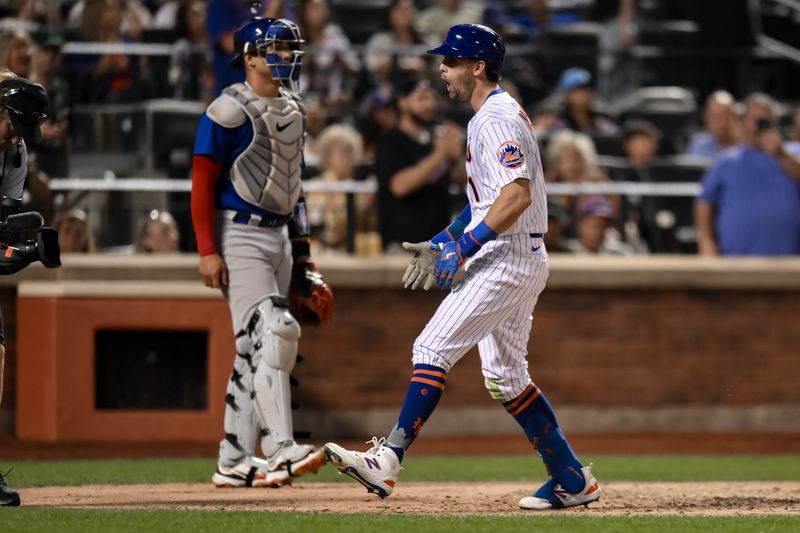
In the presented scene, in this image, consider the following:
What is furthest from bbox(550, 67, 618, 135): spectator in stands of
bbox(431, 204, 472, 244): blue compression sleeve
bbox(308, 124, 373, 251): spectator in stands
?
bbox(431, 204, 472, 244): blue compression sleeve

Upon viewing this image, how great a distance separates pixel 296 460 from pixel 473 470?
2008 millimetres

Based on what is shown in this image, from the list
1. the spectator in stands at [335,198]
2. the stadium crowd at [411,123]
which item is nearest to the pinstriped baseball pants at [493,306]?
the stadium crowd at [411,123]

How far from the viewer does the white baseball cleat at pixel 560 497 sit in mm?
6301

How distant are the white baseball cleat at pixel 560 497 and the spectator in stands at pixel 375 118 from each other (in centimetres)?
596

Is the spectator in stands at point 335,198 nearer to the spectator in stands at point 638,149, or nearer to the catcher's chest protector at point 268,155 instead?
the spectator in stands at point 638,149

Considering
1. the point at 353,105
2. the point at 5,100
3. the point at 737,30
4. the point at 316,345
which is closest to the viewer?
the point at 5,100

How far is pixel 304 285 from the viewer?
7.55m

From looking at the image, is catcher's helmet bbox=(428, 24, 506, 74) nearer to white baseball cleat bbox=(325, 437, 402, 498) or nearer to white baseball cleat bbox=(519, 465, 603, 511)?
white baseball cleat bbox=(325, 437, 402, 498)

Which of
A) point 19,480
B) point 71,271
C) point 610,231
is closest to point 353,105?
point 610,231

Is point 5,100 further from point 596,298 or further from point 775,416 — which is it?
point 775,416

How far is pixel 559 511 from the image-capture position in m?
6.23

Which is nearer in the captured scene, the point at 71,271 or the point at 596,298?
the point at 71,271

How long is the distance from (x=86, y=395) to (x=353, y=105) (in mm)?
4477

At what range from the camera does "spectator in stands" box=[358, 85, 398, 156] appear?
39.5ft
